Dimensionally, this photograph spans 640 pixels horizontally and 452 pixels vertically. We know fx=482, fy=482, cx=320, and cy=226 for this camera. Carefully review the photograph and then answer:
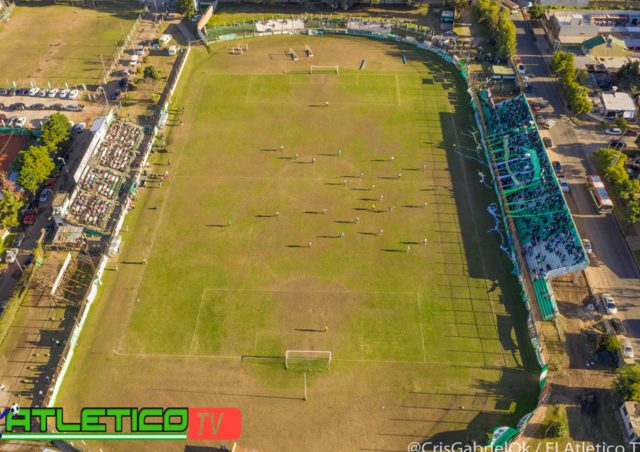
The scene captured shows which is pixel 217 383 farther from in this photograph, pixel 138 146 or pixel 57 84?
pixel 57 84

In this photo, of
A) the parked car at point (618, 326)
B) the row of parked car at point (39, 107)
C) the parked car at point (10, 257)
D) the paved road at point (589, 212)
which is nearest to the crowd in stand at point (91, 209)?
the parked car at point (10, 257)

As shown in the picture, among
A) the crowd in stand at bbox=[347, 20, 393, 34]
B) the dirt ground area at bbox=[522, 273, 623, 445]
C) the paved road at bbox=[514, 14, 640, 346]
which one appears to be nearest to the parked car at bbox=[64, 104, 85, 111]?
the crowd in stand at bbox=[347, 20, 393, 34]

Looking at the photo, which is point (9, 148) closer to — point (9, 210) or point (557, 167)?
point (9, 210)

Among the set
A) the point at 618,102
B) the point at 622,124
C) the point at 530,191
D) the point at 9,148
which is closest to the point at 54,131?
the point at 9,148

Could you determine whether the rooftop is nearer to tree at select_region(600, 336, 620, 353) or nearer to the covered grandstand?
the covered grandstand

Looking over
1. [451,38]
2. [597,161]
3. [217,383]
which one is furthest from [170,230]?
[451,38]
